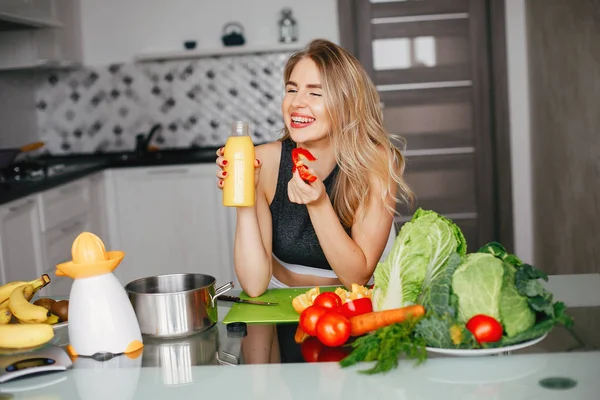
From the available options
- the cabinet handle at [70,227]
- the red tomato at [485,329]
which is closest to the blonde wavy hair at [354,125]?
the red tomato at [485,329]

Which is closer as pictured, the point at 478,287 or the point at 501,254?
the point at 478,287

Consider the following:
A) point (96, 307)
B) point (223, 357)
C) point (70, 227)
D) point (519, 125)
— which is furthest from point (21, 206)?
point (519, 125)

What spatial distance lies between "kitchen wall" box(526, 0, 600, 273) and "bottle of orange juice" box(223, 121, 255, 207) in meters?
2.10

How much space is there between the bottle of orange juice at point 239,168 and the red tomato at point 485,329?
23.8 inches

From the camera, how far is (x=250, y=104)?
5.03m

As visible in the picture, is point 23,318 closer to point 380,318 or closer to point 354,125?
point 380,318

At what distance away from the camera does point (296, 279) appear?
2355 millimetres

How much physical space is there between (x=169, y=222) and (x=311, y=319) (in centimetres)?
322

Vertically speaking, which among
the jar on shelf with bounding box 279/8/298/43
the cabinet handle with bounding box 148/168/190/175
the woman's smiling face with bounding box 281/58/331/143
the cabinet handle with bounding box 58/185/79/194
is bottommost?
the cabinet handle with bounding box 58/185/79/194

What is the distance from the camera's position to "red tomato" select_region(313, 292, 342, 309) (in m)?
1.48

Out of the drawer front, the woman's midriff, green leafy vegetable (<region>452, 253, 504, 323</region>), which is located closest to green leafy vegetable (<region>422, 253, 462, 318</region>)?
green leafy vegetable (<region>452, 253, 504, 323</region>)

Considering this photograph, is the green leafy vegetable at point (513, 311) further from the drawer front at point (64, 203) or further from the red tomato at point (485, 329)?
the drawer front at point (64, 203)

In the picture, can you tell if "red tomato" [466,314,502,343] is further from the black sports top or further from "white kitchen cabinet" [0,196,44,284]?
"white kitchen cabinet" [0,196,44,284]

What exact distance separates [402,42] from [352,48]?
0.34 m
